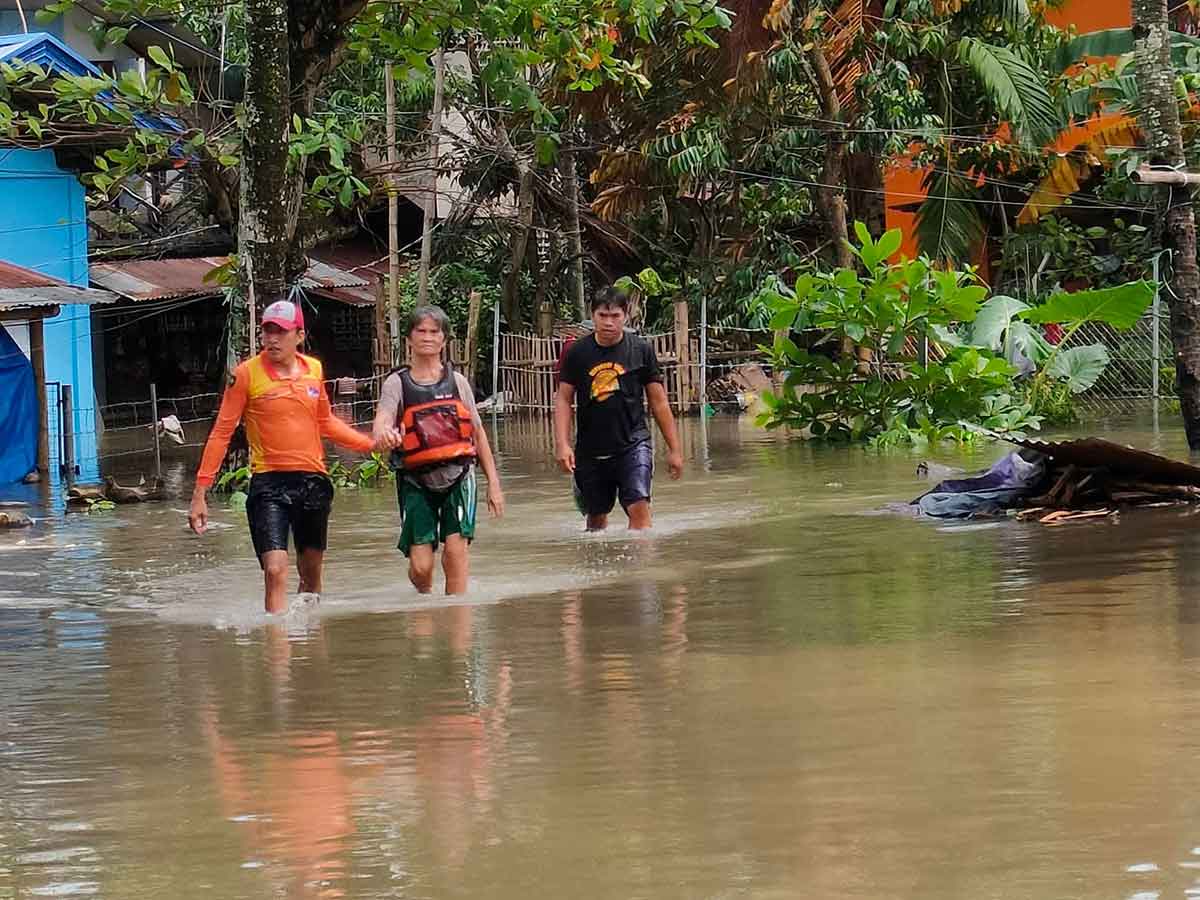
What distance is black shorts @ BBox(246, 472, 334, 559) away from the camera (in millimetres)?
8898

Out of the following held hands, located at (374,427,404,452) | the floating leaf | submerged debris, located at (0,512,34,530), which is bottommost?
submerged debris, located at (0,512,34,530)

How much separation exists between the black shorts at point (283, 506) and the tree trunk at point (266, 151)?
25.7 feet

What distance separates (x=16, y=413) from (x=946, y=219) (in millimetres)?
13257

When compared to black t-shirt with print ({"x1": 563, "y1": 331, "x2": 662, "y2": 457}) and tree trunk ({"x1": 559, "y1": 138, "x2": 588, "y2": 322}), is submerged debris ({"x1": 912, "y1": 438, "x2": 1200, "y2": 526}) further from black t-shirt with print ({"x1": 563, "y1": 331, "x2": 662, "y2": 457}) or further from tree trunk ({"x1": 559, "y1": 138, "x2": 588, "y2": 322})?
tree trunk ({"x1": 559, "y1": 138, "x2": 588, "y2": 322})

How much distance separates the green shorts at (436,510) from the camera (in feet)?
30.6

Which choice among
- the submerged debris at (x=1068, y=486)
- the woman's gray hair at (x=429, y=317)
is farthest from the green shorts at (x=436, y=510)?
the submerged debris at (x=1068, y=486)

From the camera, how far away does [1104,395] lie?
2664cm

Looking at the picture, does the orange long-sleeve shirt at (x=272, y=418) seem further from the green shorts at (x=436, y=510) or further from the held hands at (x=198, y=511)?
the green shorts at (x=436, y=510)

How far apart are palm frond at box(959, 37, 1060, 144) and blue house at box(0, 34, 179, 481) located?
10589 mm

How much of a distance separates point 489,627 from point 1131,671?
3.03 meters

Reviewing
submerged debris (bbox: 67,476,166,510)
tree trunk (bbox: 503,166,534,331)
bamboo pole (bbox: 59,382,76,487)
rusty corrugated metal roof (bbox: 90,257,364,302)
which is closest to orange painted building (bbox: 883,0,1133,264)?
tree trunk (bbox: 503,166,534,331)

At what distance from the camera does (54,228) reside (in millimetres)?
23516

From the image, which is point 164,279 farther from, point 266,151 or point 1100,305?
point 1100,305

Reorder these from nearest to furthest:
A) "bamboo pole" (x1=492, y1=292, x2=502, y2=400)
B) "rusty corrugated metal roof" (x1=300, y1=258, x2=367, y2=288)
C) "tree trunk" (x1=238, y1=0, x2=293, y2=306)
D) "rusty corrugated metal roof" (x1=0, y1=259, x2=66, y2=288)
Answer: "tree trunk" (x1=238, y1=0, x2=293, y2=306), "rusty corrugated metal roof" (x1=0, y1=259, x2=66, y2=288), "bamboo pole" (x1=492, y1=292, x2=502, y2=400), "rusty corrugated metal roof" (x1=300, y1=258, x2=367, y2=288)
